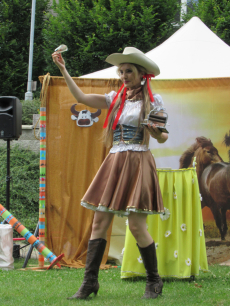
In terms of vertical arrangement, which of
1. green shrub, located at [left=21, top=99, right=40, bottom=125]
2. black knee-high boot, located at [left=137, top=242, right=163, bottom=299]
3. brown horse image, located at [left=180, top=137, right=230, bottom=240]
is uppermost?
green shrub, located at [left=21, top=99, right=40, bottom=125]

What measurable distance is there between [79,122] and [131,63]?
172 centimetres

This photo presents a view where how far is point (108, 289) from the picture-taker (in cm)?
312

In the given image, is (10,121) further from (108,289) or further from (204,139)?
(108,289)

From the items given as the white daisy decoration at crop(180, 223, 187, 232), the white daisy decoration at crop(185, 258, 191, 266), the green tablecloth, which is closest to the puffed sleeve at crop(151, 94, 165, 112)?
the green tablecloth

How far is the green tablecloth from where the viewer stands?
11.5 feet

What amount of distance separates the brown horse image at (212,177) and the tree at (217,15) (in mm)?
6423

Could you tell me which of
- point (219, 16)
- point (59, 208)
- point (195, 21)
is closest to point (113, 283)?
point (59, 208)

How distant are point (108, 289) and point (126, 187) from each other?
2.81ft

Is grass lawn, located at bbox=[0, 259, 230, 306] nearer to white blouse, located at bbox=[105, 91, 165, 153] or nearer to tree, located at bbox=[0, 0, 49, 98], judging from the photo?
white blouse, located at bbox=[105, 91, 165, 153]

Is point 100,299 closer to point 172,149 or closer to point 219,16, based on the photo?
point 172,149

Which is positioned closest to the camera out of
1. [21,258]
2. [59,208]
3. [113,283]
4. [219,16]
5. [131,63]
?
[131,63]

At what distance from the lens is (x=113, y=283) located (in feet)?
11.1

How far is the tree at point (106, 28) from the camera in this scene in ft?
36.3

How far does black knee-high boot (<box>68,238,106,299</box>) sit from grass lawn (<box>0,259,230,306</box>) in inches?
2.5
